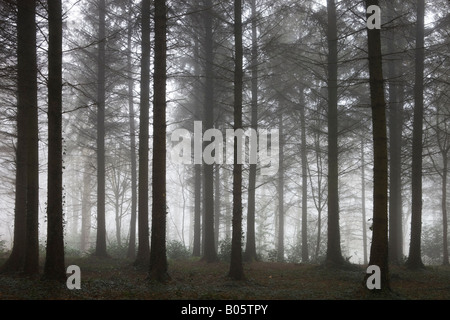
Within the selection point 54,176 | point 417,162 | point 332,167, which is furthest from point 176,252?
point 54,176

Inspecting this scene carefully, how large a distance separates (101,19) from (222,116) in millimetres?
7658

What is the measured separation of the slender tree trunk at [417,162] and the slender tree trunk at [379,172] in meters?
7.10

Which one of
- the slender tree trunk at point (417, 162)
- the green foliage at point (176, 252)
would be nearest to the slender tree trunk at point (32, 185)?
the green foliage at point (176, 252)

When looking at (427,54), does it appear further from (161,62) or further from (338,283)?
(161,62)

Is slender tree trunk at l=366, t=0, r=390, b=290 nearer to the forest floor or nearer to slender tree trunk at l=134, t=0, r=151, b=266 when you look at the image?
the forest floor

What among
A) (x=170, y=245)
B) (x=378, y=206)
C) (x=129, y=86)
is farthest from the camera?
(x=170, y=245)

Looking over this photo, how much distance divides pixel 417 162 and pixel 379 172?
7368mm

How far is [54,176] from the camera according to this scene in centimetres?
947

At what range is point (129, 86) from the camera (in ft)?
73.5

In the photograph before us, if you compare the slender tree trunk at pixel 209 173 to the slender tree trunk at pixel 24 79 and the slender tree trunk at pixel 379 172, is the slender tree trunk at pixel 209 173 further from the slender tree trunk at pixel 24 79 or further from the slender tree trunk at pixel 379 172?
the slender tree trunk at pixel 379 172

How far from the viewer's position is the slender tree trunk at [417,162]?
1541 cm

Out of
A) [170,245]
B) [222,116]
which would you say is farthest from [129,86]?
[170,245]

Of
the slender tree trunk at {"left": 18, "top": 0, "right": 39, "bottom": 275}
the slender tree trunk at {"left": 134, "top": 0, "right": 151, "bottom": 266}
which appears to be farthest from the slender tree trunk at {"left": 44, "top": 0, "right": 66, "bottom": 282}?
the slender tree trunk at {"left": 134, "top": 0, "right": 151, "bottom": 266}

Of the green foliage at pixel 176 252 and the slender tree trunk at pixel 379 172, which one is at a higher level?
the slender tree trunk at pixel 379 172
